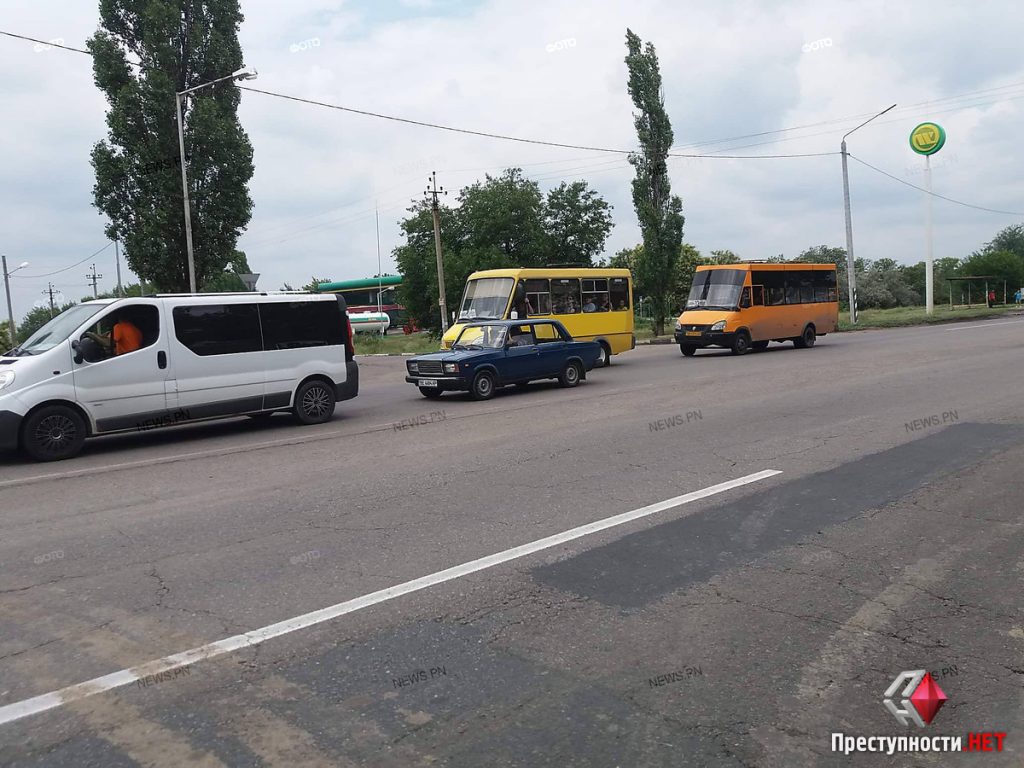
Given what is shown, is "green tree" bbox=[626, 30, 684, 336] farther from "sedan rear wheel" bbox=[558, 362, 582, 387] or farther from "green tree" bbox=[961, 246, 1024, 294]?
"green tree" bbox=[961, 246, 1024, 294]

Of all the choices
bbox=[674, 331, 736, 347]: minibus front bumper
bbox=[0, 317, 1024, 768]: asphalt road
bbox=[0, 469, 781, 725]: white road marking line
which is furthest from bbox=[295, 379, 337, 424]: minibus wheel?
bbox=[674, 331, 736, 347]: minibus front bumper

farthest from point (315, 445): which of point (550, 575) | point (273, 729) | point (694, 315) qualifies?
point (694, 315)

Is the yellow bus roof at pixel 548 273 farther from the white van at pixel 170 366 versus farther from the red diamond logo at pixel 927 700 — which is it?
the red diamond logo at pixel 927 700

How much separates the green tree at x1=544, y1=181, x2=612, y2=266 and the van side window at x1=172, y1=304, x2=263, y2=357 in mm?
53996

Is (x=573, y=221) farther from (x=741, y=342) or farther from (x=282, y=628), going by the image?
(x=282, y=628)

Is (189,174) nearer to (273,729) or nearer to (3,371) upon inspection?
(3,371)

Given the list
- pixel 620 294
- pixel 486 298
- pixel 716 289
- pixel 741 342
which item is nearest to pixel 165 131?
pixel 486 298

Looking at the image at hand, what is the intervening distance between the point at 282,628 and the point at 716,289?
75.7 ft

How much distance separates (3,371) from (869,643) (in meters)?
10.3

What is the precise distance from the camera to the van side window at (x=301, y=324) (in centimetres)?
1307

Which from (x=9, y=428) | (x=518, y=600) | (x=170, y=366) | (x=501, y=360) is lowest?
(x=518, y=600)

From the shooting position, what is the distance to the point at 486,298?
2205cm

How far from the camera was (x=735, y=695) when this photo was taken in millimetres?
3828

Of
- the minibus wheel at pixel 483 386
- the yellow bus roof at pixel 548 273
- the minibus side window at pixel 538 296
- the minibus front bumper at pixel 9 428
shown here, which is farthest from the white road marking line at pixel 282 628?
the yellow bus roof at pixel 548 273
